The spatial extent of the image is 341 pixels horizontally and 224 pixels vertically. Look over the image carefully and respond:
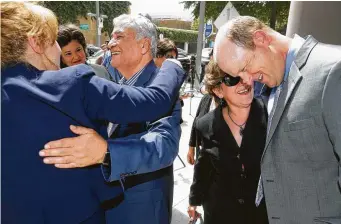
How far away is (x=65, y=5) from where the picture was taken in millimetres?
29828

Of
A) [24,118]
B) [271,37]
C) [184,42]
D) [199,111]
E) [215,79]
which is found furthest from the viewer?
[184,42]

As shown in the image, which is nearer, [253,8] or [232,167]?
[232,167]

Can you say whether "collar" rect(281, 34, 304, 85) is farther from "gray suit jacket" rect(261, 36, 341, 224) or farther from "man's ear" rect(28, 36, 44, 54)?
"man's ear" rect(28, 36, 44, 54)

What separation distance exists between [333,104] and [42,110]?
1100 mm

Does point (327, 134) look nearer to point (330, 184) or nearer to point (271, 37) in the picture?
point (330, 184)

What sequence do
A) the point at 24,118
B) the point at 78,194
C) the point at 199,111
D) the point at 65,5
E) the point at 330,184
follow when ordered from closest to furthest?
the point at 24,118, the point at 78,194, the point at 330,184, the point at 199,111, the point at 65,5

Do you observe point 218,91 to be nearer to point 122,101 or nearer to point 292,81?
point 292,81

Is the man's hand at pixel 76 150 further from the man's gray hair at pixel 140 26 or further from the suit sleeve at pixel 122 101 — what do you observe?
the man's gray hair at pixel 140 26

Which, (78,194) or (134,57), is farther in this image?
(134,57)

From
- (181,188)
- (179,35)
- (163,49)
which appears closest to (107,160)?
(181,188)

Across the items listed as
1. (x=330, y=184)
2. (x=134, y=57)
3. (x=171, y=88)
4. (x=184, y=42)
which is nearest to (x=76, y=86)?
(x=171, y=88)

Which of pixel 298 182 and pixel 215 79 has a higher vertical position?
pixel 215 79

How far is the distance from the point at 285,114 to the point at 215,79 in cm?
94

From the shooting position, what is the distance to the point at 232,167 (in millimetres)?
1934
